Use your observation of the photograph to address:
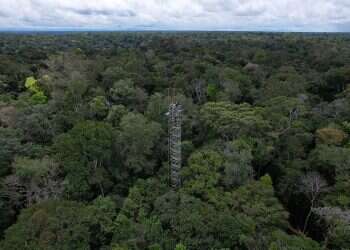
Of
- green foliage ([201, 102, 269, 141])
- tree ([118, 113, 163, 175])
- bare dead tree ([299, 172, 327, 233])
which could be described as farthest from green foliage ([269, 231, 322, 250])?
tree ([118, 113, 163, 175])

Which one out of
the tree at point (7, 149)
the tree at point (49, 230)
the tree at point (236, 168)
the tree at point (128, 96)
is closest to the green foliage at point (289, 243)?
the tree at point (236, 168)

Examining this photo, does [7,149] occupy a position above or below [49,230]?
above

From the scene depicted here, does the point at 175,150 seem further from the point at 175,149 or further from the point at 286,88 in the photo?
the point at 286,88

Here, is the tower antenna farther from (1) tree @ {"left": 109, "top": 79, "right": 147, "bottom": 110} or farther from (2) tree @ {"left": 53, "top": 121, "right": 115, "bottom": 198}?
(1) tree @ {"left": 109, "top": 79, "right": 147, "bottom": 110}

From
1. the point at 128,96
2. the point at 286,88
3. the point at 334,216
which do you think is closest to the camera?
the point at 334,216

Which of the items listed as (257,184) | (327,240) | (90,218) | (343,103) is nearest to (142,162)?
(90,218)

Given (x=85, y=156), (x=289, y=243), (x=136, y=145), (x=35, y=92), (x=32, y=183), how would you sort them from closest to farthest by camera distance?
(x=289, y=243), (x=32, y=183), (x=85, y=156), (x=136, y=145), (x=35, y=92)

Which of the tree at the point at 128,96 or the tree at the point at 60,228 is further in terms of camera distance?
the tree at the point at 128,96

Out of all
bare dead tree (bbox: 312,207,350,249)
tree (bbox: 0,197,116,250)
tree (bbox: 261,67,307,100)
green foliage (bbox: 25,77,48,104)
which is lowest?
tree (bbox: 0,197,116,250)

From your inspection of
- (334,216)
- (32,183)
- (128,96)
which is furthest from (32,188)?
(334,216)

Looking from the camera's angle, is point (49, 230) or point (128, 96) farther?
point (128, 96)

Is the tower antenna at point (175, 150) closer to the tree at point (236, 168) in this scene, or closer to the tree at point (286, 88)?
the tree at point (236, 168)

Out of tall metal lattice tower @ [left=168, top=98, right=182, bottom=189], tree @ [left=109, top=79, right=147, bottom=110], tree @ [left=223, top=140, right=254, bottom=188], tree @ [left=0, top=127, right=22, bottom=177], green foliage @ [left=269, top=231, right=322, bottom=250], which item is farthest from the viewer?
tree @ [left=109, top=79, right=147, bottom=110]
